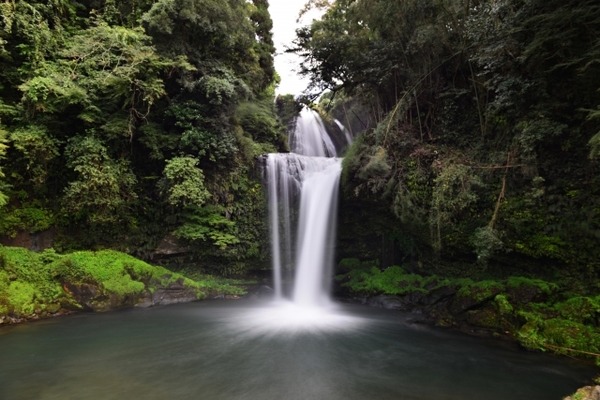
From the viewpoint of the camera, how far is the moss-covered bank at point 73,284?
27.1 ft

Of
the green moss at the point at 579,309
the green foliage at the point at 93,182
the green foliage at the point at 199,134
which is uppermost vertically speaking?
the green foliage at the point at 199,134

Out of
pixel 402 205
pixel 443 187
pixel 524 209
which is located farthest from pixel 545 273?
pixel 402 205

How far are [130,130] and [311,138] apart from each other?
12.4m

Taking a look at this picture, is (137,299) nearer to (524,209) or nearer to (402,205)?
(402,205)

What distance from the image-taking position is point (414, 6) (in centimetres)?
1055

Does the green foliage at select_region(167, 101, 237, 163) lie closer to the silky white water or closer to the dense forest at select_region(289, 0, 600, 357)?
the silky white water

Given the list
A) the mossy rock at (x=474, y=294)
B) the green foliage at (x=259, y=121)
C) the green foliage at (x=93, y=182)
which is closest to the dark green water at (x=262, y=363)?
the mossy rock at (x=474, y=294)

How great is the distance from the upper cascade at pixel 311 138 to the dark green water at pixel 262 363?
13.3 meters

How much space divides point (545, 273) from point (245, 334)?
26.4 feet

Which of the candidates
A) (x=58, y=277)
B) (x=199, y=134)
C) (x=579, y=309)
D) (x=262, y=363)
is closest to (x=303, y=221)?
(x=199, y=134)

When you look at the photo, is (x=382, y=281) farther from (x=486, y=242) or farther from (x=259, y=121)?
(x=259, y=121)

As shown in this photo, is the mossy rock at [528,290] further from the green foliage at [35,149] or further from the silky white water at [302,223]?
the green foliage at [35,149]

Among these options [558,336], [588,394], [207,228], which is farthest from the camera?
[207,228]

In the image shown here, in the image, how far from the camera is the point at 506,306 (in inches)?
299
